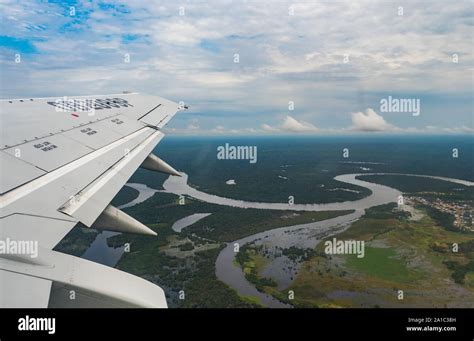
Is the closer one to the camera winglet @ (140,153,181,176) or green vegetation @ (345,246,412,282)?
winglet @ (140,153,181,176)

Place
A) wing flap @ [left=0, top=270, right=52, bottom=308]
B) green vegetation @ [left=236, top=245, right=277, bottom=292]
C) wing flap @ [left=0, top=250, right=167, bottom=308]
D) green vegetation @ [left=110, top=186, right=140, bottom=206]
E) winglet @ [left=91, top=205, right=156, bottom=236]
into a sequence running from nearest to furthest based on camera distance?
wing flap @ [left=0, top=270, right=52, bottom=308], wing flap @ [left=0, top=250, right=167, bottom=308], winglet @ [left=91, top=205, right=156, bottom=236], green vegetation @ [left=236, top=245, right=277, bottom=292], green vegetation @ [left=110, top=186, right=140, bottom=206]

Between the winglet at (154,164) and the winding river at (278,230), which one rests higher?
the winglet at (154,164)

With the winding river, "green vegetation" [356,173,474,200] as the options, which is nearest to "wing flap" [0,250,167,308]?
the winding river

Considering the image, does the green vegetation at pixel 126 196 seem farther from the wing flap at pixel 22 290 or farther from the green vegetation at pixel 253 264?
the wing flap at pixel 22 290

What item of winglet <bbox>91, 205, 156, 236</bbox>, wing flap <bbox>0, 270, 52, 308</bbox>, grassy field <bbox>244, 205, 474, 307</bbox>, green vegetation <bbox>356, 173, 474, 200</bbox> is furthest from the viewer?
green vegetation <bbox>356, 173, 474, 200</bbox>

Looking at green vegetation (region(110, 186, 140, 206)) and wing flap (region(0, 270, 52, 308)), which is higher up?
wing flap (region(0, 270, 52, 308))

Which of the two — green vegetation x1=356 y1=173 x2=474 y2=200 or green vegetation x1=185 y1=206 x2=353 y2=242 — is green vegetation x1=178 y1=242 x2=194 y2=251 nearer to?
green vegetation x1=185 y1=206 x2=353 y2=242

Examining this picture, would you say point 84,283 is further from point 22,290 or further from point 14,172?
point 14,172

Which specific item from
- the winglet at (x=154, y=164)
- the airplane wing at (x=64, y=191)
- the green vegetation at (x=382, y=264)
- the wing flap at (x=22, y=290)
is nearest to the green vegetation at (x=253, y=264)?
the green vegetation at (x=382, y=264)
